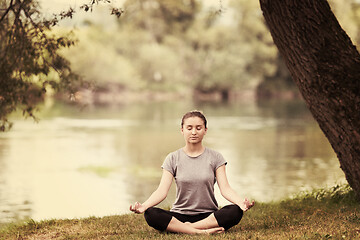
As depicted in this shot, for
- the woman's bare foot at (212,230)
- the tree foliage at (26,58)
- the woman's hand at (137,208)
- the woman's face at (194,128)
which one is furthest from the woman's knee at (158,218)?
the tree foliage at (26,58)

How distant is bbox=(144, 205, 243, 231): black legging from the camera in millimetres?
5203

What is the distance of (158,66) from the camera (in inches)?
2724

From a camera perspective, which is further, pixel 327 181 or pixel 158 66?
pixel 158 66

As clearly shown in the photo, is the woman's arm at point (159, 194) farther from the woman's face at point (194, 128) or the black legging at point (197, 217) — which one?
the woman's face at point (194, 128)

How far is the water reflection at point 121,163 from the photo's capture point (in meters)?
11.9

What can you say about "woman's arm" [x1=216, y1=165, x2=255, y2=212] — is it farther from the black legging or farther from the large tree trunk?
the large tree trunk

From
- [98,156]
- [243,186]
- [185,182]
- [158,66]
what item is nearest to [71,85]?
[185,182]

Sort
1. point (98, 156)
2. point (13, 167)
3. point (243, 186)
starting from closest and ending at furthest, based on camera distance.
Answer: point (243, 186) < point (13, 167) < point (98, 156)

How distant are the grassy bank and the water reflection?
3222 mm

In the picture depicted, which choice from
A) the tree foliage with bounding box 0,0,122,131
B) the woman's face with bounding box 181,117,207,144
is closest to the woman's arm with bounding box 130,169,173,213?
the woman's face with bounding box 181,117,207,144

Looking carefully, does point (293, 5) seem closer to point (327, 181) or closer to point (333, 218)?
point (333, 218)

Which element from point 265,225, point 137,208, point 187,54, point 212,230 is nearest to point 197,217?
point 212,230

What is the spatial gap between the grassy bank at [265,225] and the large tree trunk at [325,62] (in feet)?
2.82

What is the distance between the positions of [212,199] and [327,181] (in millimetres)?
8674
